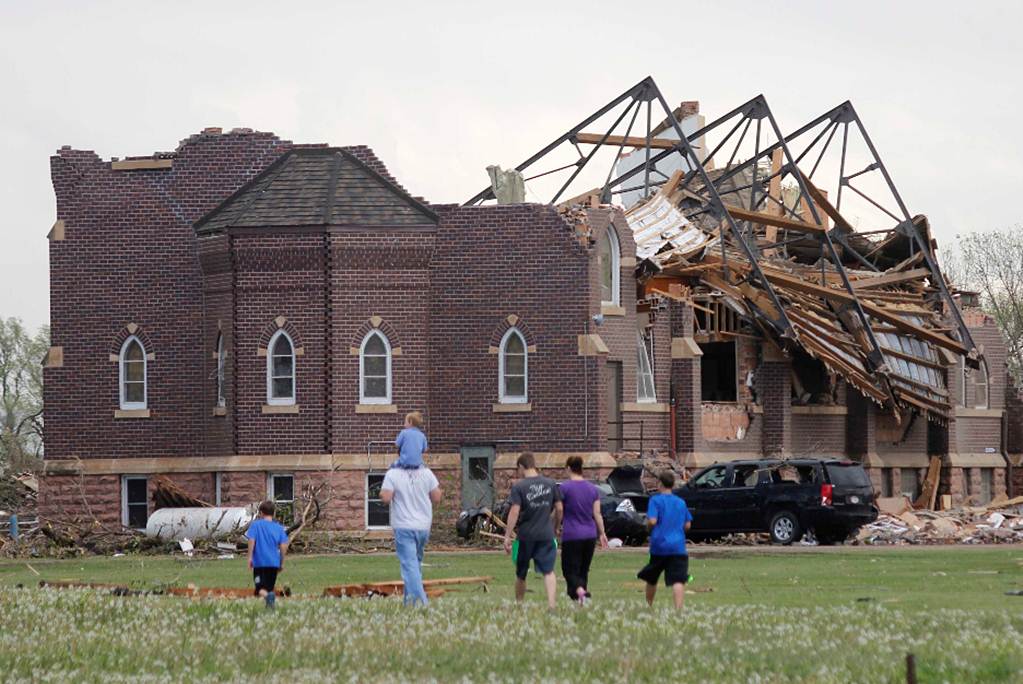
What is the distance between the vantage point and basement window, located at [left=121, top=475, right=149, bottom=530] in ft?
140

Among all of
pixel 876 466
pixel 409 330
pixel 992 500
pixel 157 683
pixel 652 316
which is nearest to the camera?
pixel 157 683

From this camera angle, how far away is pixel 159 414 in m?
42.9

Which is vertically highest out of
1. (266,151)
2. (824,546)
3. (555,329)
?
(266,151)

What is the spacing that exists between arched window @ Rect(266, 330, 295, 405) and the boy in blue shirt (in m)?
20.1

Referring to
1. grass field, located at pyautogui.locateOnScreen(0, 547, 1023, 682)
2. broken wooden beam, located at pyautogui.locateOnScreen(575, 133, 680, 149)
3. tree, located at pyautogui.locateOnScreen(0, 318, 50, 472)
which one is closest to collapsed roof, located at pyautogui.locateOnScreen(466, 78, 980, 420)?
broken wooden beam, located at pyautogui.locateOnScreen(575, 133, 680, 149)

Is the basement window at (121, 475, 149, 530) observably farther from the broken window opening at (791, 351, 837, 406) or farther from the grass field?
the grass field

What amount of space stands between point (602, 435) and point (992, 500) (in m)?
15.9

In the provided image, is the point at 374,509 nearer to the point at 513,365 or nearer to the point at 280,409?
the point at 280,409

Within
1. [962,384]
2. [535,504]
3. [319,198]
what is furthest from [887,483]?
[535,504]

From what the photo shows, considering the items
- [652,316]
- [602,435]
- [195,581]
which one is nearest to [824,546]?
[602,435]

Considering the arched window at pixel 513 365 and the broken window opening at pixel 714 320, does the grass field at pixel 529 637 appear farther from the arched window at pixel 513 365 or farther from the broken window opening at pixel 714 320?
the broken window opening at pixel 714 320

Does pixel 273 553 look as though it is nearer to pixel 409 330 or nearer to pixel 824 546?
pixel 824 546

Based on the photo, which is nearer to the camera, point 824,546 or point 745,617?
point 745,617

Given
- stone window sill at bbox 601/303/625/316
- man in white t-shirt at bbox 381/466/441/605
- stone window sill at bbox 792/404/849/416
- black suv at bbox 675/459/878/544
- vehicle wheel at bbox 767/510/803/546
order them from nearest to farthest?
1. man in white t-shirt at bbox 381/466/441/605
2. black suv at bbox 675/459/878/544
3. vehicle wheel at bbox 767/510/803/546
4. stone window sill at bbox 601/303/625/316
5. stone window sill at bbox 792/404/849/416
